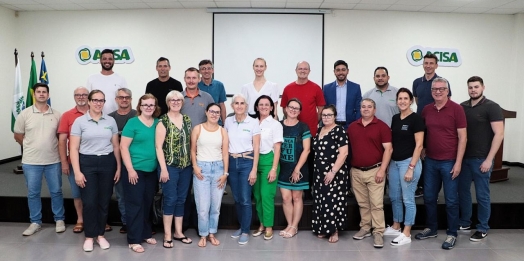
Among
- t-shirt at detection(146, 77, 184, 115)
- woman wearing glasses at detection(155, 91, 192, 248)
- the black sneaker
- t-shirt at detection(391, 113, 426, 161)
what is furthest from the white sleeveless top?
the black sneaker

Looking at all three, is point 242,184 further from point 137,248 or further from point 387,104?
point 387,104

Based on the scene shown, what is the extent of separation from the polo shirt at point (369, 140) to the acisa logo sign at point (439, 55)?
465cm

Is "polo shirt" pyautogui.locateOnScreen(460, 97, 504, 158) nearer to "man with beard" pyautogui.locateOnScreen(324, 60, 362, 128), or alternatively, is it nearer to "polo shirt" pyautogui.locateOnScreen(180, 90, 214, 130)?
"man with beard" pyautogui.locateOnScreen(324, 60, 362, 128)

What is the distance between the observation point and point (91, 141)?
10.9 feet

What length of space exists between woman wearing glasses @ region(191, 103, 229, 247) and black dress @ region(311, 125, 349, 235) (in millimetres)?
952

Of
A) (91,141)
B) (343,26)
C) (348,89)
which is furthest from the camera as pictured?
(343,26)

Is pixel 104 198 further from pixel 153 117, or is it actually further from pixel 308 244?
pixel 308 244

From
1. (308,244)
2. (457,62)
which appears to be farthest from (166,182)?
(457,62)

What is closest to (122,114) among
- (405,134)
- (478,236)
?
(405,134)

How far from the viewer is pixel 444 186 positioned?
144 inches

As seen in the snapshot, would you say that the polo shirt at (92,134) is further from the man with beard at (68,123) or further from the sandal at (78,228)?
the sandal at (78,228)

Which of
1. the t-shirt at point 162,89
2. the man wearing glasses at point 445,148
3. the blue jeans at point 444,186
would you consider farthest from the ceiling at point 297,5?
the blue jeans at point 444,186

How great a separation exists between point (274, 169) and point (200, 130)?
2.71 ft

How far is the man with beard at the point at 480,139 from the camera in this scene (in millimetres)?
3545
